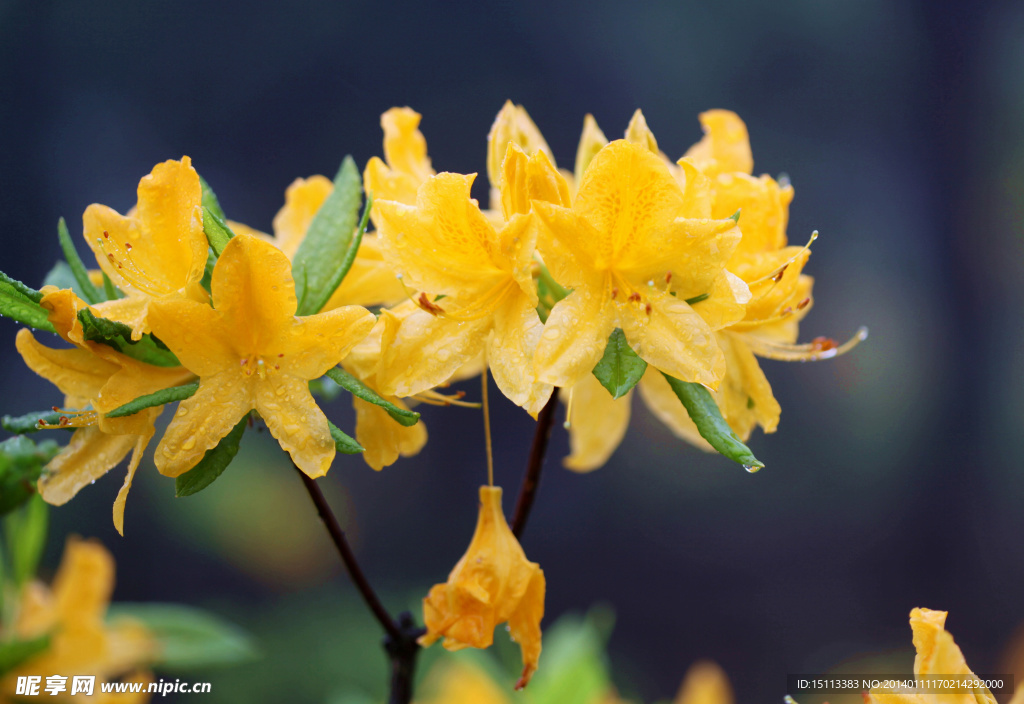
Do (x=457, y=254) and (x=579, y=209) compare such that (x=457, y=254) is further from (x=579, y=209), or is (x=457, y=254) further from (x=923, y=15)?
(x=923, y=15)

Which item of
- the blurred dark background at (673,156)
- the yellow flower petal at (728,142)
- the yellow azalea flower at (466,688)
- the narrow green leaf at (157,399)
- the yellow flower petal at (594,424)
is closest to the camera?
the narrow green leaf at (157,399)

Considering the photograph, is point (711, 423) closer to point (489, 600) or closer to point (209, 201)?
point (489, 600)

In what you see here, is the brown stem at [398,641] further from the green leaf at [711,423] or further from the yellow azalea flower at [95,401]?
the green leaf at [711,423]

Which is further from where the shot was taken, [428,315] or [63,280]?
[63,280]

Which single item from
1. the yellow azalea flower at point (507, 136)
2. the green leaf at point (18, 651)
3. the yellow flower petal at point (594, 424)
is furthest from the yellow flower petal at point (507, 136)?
the green leaf at point (18, 651)

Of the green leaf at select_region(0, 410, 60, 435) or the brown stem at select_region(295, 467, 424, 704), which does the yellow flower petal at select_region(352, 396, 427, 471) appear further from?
the green leaf at select_region(0, 410, 60, 435)

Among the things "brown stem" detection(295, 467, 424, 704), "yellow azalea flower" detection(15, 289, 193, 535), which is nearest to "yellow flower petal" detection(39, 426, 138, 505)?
"yellow azalea flower" detection(15, 289, 193, 535)

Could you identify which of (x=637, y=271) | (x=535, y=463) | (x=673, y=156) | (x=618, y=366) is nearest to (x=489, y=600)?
(x=535, y=463)
